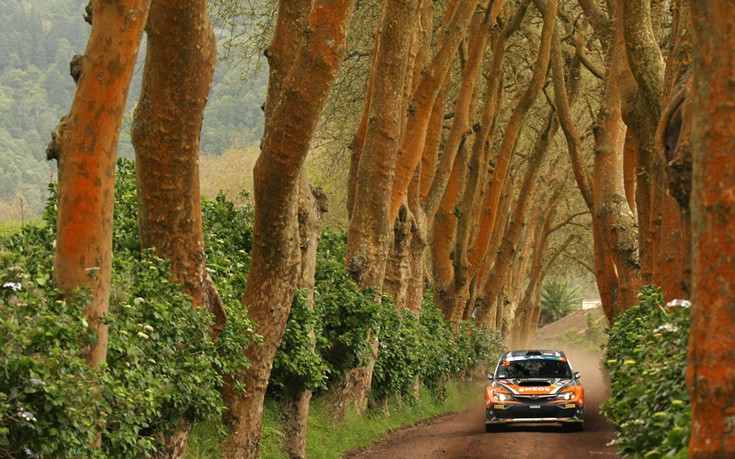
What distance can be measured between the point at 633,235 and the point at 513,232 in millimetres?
14751

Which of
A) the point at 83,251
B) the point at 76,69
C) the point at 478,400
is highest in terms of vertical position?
the point at 76,69

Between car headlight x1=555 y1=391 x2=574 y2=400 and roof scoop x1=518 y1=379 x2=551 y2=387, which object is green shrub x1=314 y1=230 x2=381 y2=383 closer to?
roof scoop x1=518 y1=379 x2=551 y2=387

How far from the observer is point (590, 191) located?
23.2 meters

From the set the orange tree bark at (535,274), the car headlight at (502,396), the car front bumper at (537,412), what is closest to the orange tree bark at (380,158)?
the car headlight at (502,396)

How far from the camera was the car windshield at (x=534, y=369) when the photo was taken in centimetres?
2180

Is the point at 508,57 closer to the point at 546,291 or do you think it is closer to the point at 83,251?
the point at 83,251

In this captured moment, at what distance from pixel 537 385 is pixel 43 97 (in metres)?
100

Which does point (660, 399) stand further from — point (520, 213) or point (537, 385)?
point (520, 213)

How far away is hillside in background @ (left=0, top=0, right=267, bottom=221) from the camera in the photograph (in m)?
95.4

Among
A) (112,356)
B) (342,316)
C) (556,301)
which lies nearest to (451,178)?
(342,316)

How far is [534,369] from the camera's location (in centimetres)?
2206

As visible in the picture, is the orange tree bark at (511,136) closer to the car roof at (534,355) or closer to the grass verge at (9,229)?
the car roof at (534,355)


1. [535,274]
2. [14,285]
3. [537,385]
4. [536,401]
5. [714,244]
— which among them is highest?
[535,274]

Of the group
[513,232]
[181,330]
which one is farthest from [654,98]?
[513,232]
